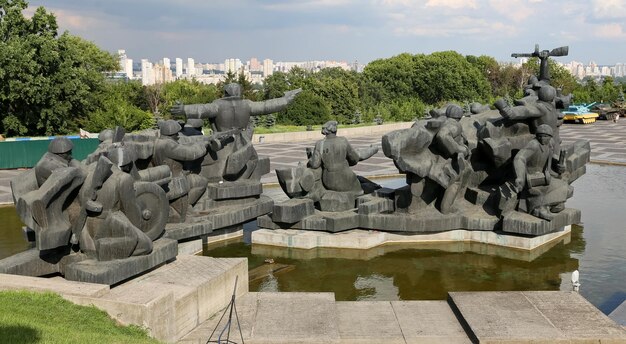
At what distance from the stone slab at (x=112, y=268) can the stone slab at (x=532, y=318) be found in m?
4.23

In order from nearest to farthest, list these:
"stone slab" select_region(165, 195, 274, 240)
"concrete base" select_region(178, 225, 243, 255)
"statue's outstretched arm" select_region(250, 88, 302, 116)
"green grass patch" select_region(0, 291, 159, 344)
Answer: "green grass patch" select_region(0, 291, 159, 344), "stone slab" select_region(165, 195, 274, 240), "concrete base" select_region(178, 225, 243, 255), "statue's outstretched arm" select_region(250, 88, 302, 116)

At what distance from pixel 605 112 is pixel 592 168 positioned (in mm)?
34592

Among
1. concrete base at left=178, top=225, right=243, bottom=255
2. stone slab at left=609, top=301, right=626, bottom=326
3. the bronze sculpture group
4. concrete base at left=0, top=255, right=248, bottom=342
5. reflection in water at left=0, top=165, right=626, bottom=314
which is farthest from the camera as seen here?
Answer: the bronze sculpture group

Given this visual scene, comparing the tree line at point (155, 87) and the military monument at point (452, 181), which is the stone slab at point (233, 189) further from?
the tree line at point (155, 87)

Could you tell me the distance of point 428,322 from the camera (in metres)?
7.80

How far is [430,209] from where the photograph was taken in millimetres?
12430

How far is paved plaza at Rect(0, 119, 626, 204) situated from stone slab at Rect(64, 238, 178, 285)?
6330 mm

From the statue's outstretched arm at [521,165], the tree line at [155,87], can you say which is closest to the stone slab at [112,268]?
the statue's outstretched arm at [521,165]

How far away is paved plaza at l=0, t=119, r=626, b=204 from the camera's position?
75.0 feet

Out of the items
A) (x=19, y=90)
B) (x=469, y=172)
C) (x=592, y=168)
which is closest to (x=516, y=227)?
(x=469, y=172)

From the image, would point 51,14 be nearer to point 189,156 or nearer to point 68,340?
point 189,156

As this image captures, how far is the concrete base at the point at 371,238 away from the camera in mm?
12016

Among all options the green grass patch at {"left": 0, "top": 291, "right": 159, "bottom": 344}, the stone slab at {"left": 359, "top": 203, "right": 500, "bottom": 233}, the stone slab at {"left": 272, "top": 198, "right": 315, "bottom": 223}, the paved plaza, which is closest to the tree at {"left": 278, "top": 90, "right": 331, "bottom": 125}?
the paved plaza

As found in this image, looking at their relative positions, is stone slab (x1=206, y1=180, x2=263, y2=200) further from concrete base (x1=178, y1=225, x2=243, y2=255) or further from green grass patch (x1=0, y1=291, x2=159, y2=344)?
green grass patch (x1=0, y1=291, x2=159, y2=344)
